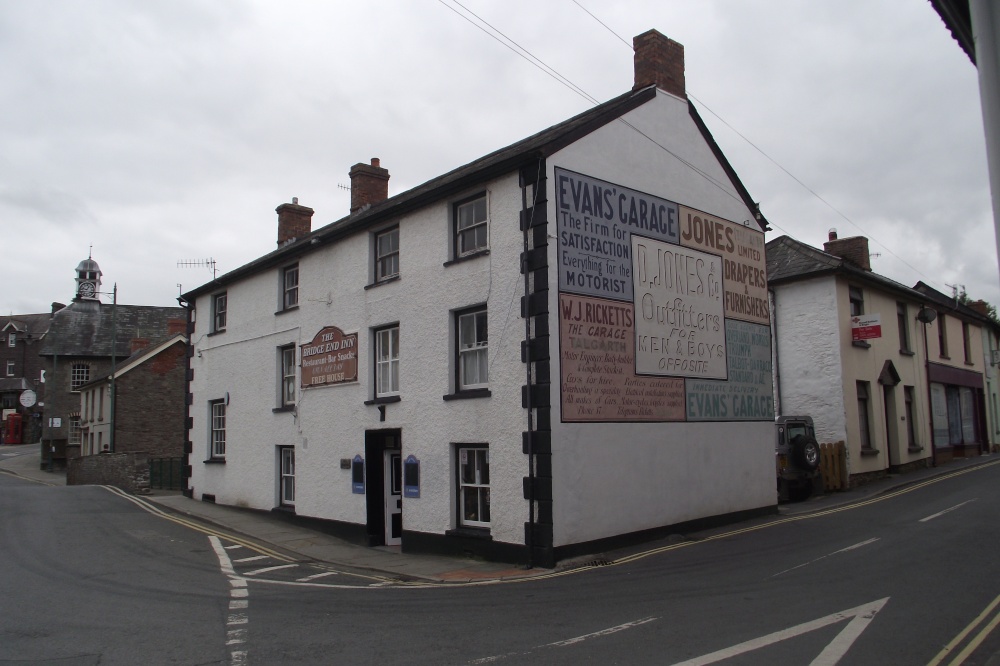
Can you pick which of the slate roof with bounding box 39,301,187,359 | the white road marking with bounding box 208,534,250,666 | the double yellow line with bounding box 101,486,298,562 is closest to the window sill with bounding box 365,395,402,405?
the double yellow line with bounding box 101,486,298,562

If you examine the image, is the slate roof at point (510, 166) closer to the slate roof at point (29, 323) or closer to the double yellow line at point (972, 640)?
the double yellow line at point (972, 640)

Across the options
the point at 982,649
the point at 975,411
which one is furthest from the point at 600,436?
the point at 975,411

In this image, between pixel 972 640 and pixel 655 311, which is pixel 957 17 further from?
pixel 655 311

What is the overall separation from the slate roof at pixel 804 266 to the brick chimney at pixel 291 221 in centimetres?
1565

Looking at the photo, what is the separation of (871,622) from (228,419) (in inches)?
754

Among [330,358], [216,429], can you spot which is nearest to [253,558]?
[330,358]

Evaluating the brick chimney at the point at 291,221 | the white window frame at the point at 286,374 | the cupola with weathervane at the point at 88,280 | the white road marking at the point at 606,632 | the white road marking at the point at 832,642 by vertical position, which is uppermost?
the cupola with weathervane at the point at 88,280

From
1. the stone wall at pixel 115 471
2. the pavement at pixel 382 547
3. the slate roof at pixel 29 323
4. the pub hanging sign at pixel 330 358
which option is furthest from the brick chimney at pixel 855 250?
the slate roof at pixel 29 323

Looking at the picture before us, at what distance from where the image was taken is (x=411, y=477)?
615 inches

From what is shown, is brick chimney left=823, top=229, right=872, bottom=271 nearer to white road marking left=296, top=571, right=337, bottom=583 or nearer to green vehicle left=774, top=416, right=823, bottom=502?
green vehicle left=774, top=416, right=823, bottom=502

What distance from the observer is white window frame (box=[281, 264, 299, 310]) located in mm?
20672

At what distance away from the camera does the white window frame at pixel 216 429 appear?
77.5 feet

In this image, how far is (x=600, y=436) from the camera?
13820mm

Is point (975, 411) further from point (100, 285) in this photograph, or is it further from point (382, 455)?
point (100, 285)
